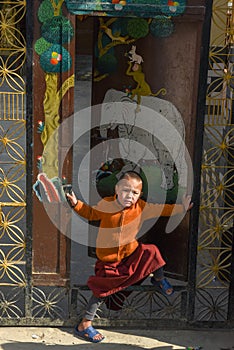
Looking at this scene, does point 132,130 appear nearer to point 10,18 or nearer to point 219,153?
point 219,153

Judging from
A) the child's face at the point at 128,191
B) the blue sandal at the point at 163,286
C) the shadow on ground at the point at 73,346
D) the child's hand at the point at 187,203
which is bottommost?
the shadow on ground at the point at 73,346

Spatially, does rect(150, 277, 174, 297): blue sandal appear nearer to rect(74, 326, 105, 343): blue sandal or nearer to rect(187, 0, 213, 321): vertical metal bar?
rect(187, 0, 213, 321): vertical metal bar

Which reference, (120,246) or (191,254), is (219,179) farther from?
(120,246)

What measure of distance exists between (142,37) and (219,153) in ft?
5.01


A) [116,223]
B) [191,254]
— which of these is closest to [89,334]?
[116,223]

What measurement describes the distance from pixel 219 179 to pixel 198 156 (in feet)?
1.18

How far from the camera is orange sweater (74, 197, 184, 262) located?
4.83m

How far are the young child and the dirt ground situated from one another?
0.12 meters

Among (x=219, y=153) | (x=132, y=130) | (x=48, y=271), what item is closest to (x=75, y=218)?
(x=132, y=130)

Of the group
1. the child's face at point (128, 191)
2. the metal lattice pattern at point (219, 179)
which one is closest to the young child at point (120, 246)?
the child's face at point (128, 191)

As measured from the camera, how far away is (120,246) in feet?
15.9

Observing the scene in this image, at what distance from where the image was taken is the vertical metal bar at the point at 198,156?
4.64 metres

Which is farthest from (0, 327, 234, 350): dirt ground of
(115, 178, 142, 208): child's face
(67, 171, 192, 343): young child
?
(115, 178, 142, 208): child's face

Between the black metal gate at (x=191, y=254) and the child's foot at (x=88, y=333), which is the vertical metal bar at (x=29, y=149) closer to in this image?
the black metal gate at (x=191, y=254)
